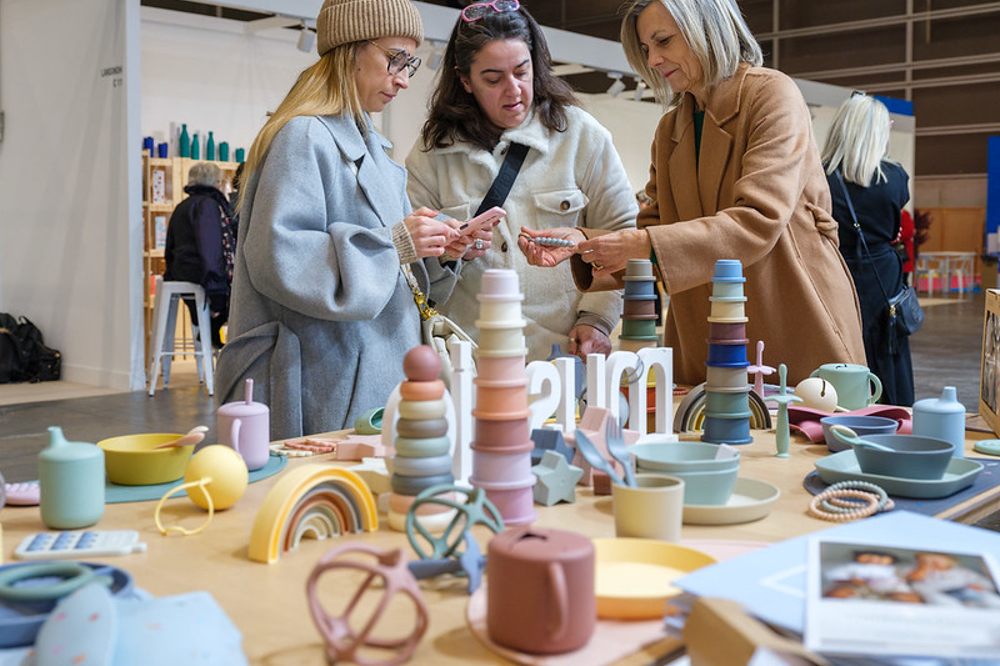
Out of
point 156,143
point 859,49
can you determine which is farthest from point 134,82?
point 859,49

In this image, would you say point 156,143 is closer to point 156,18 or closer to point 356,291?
point 156,18

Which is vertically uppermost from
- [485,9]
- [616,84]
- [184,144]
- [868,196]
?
[616,84]

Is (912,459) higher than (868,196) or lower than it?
lower

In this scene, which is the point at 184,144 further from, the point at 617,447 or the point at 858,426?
the point at 617,447

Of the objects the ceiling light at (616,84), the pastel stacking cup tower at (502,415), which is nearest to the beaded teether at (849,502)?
the pastel stacking cup tower at (502,415)

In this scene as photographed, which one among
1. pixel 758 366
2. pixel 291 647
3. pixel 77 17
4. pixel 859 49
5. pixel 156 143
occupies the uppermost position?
pixel 859 49

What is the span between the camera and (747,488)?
1469 mm

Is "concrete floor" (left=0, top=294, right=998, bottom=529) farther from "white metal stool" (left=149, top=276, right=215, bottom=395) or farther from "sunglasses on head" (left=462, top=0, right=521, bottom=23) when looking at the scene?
"sunglasses on head" (left=462, top=0, right=521, bottom=23)

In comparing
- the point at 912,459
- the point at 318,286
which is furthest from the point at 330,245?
the point at 912,459

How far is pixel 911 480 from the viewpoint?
4.85 feet

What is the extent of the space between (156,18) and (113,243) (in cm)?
341

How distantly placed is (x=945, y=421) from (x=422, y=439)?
0.93 m

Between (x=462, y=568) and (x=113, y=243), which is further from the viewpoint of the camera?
(x=113, y=243)

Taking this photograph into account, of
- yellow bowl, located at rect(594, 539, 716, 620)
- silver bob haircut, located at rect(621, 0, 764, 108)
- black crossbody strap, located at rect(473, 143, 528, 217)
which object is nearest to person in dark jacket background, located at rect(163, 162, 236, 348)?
black crossbody strap, located at rect(473, 143, 528, 217)
